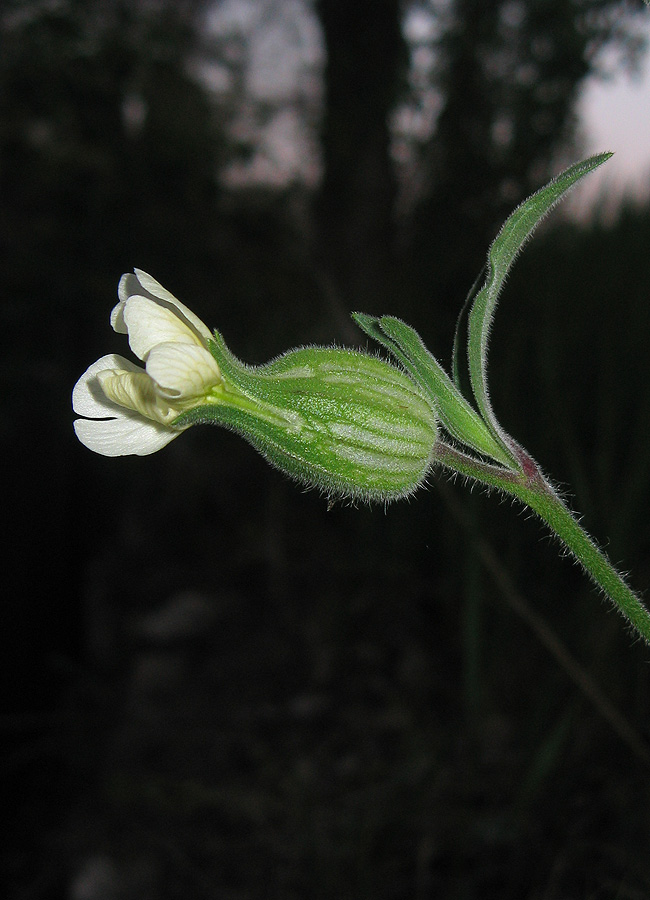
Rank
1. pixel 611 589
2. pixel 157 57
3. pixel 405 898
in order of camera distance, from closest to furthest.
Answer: pixel 611 589 → pixel 405 898 → pixel 157 57

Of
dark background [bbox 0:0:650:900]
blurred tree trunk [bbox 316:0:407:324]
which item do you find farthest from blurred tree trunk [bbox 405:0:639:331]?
blurred tree trunk [bbox 316:0:407:324]

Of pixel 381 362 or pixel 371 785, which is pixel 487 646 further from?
pixel 381 362

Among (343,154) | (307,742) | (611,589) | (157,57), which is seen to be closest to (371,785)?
(307,742)

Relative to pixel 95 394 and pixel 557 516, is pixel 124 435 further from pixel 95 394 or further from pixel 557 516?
pixel 557 516

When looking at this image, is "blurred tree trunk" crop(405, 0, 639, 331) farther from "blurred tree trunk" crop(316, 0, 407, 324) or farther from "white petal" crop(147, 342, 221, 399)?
"white petal" crop(147, 342, 221, 399)

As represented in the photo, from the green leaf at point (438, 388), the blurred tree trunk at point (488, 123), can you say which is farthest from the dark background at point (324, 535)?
the green leaf at point (438, 388)

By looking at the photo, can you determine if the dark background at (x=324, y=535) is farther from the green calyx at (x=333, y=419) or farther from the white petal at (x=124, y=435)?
the white petal at (x=124, y=435)

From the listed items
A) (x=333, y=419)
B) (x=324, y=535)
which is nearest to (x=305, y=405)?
(x=333, y=419)
